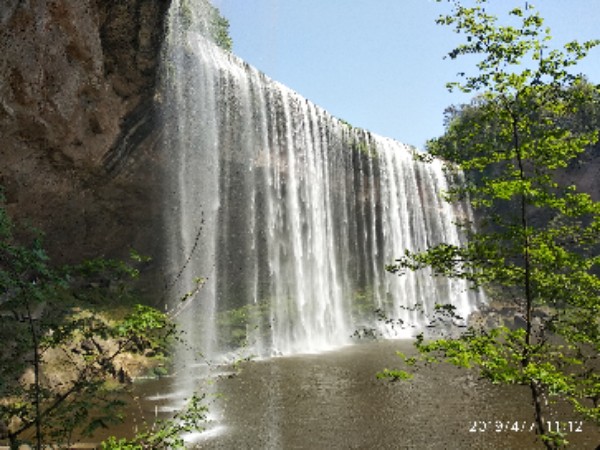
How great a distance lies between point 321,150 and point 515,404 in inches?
745

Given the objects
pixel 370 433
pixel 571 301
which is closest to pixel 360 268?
pixel 370 433

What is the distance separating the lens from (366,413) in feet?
30.0

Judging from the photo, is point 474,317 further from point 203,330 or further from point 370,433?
point 370,433

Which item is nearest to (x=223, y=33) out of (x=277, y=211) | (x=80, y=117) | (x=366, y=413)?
(x=277, y=211)

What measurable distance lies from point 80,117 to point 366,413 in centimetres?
1226

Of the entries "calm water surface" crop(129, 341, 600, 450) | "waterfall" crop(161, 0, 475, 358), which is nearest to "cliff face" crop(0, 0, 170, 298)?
"waterfall" crop(161, 0, 475, 358)

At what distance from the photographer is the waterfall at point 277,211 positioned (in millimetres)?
20375

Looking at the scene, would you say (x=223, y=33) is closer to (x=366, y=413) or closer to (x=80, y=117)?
(x=80, y=117)

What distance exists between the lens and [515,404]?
31.2 ft

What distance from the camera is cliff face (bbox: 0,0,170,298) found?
41.4 feet
